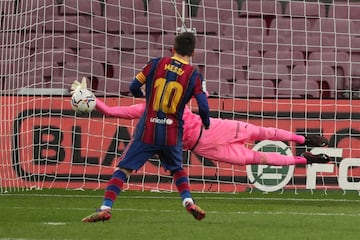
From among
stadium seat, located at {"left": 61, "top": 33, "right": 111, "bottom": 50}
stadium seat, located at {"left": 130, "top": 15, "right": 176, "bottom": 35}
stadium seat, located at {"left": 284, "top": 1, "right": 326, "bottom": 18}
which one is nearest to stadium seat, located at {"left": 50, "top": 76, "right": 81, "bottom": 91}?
stadium seat, located at {"left": 61, "top": 33, "right": 111, "bottom": 50}

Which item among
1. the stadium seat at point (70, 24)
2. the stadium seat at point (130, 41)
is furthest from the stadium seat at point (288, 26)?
the stadium seat at point (70, 24)

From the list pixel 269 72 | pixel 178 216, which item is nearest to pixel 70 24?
pixel 269 72

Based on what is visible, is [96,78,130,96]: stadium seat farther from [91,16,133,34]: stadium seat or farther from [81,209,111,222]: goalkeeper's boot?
[81,209,111,222]: goalkeeper's boot

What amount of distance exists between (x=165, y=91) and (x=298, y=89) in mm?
6277

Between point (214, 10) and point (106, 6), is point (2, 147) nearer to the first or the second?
point (106, 6)

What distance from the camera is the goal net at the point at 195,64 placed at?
14453 mm

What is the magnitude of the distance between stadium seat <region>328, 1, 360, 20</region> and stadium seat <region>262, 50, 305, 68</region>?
3.08 feet

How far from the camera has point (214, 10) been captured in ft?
56.8

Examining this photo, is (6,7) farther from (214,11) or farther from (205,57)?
(214,11)

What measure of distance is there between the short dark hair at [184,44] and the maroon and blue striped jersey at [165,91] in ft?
0.28

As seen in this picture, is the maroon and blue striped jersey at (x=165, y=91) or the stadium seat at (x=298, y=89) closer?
the maroon and blue striped jersey at (x=165, y=91)

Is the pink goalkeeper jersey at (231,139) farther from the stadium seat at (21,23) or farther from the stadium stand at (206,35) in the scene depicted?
the stadium stand at (206,35)

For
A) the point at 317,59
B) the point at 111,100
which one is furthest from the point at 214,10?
the point at 111,100

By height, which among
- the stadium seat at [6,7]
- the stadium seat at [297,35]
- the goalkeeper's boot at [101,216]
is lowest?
the goalkeeper's boot at [101,216]
